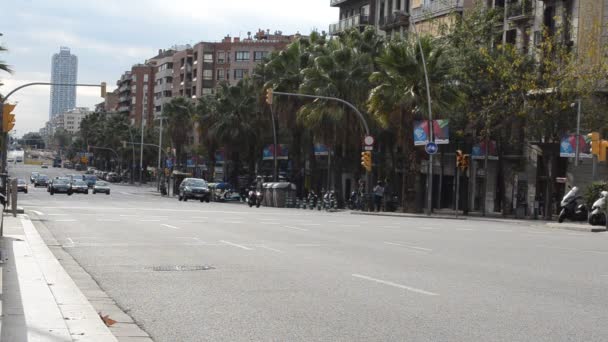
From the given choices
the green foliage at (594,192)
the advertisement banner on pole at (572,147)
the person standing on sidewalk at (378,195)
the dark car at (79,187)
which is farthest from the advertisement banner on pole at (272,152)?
the green foliage at (594,192)

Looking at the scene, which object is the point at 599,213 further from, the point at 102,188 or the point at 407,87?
the point at 102,188

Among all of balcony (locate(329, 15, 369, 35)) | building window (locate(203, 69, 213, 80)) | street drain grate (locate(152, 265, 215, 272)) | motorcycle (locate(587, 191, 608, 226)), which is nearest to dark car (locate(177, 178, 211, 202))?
balcony (locate(329, 15, 369, 35))

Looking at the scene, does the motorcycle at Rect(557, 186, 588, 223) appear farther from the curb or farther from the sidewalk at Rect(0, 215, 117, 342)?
the sidewalk at Rect(0, 215, 117, 342)

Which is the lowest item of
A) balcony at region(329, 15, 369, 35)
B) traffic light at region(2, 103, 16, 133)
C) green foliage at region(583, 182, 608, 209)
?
green foliage at region(583, 182, 608, 209)

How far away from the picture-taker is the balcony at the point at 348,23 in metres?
82.8

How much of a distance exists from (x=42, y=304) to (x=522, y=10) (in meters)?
52.2

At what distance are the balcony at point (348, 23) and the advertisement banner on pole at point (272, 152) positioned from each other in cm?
1148

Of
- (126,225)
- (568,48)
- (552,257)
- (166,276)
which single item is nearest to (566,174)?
(568,48)

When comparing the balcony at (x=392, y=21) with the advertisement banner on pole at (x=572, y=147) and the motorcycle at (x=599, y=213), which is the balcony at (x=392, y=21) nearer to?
the advertisement banner on pole at (x=572, y=147)

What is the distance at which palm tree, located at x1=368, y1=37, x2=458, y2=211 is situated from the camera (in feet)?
168

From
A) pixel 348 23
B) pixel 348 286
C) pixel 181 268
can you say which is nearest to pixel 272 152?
pixel 348 23

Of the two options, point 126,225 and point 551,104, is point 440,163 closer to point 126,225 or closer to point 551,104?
point 551,104

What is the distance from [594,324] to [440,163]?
5911 cm

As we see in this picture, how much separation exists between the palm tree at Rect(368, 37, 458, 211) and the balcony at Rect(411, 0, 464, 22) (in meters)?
13.2
